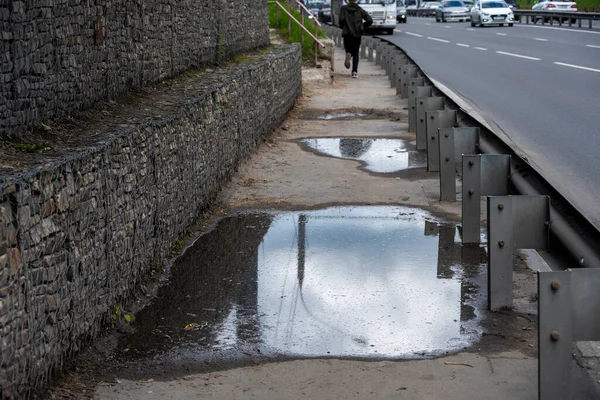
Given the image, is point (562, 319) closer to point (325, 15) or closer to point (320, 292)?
point (320, 292)

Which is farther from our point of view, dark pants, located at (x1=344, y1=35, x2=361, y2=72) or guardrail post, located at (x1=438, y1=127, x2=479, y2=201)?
dark pants, located at (x1=344, y1=35, x2=361, y2=72)

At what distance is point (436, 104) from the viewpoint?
40.1ft

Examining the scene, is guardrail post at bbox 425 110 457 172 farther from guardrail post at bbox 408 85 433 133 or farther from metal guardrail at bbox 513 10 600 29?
metal guardrail at bbox 513 10 600 29

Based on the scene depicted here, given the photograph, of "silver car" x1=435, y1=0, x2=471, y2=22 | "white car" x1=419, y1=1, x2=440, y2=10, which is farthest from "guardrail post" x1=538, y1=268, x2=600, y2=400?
"white car" x1=419, y1=1, x2=440, y2=10

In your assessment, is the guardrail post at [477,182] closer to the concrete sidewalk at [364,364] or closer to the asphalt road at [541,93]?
the concrete sidewalk at [364,364]

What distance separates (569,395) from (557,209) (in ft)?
4.62

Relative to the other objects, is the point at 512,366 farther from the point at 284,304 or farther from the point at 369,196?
the point at 369,196

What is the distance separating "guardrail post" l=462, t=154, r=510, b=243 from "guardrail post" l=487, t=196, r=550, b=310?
117cm

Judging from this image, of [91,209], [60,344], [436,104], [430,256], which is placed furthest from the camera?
[436,104]

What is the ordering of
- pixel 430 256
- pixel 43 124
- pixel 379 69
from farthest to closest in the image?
pixel 379 69 → pixel 430 256 → pixel 43 124

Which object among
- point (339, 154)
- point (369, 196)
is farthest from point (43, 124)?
point (339, 154)

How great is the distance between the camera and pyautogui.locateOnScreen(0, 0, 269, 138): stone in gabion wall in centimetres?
582

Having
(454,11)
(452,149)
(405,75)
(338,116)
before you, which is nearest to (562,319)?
(452,149)

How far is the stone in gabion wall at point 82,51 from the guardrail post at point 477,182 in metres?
2.92
